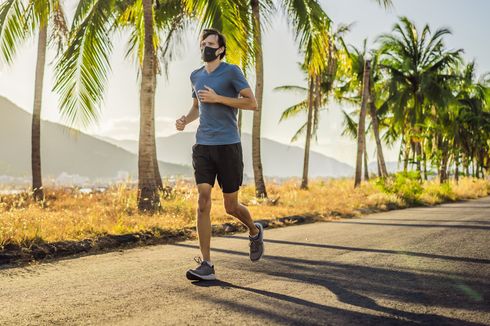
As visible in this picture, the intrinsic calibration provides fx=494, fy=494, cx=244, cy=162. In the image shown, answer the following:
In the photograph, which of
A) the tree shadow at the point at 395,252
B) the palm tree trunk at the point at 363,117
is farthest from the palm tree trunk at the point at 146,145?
the palm tree trunk at the point at 363,117

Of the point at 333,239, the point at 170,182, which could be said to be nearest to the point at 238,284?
the point at 333,239

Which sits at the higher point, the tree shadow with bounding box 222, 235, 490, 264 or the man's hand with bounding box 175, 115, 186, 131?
the man's hand with bounding box 175, 115, 186, 131

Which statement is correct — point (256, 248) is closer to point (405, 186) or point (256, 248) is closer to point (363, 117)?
point (405, 186)

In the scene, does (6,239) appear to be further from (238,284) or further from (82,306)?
(238,284)

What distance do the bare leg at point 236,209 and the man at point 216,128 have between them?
0.02 meters

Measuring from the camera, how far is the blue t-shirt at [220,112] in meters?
4.38

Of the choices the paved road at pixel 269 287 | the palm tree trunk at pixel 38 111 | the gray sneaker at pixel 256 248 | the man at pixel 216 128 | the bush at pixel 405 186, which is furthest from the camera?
the bush at pixel 405 186

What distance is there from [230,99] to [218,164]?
581 millimetres

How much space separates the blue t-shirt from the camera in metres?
4.38

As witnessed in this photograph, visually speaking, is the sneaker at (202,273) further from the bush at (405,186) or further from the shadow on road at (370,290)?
the bush at (405,186)

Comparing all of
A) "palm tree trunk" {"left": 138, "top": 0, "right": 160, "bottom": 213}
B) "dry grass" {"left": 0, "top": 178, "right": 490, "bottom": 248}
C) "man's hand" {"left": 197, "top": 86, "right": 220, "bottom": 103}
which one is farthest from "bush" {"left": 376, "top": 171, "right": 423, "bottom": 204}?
"man's hand" {"left": 197, "top": 86, "right": 220, "bottom": 103}

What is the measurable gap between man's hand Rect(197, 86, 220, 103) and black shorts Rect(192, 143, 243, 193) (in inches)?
15.9

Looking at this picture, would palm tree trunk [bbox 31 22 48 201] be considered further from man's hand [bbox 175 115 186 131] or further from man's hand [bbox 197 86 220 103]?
man's hand [bbox 197 86 220 103]

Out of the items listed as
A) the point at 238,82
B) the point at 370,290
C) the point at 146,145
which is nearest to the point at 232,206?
the point at 238,82
